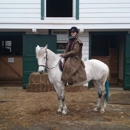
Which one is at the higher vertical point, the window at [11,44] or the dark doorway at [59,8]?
the dark doorway at [59,8]

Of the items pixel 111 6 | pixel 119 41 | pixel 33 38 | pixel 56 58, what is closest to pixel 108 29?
pixel 111 6

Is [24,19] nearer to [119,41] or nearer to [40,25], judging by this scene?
[40,25]

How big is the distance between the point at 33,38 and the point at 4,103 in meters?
3.66

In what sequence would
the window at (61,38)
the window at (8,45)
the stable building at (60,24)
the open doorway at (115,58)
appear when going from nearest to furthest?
the stable building at (60,24) < the window at (61,38) < the open doorway at (115,58) < the window at (8,45)

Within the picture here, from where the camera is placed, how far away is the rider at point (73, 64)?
5.61 meters

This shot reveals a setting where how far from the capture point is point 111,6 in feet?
30.7

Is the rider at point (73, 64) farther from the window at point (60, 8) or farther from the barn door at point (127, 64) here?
the window at point (60, 8)

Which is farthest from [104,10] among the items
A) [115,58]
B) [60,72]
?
[60,72]

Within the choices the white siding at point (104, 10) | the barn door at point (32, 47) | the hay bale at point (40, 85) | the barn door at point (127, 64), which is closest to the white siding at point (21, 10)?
the barn door at point (32, 47)

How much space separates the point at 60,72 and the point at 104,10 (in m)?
4.79

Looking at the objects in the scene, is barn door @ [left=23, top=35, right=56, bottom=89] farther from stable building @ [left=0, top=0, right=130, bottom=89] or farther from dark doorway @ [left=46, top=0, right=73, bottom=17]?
dark doorway @ [left=46, top=0, right=73, bottom=17]

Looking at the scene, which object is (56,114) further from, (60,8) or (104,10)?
(60,8)

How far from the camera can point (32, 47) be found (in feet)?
32.2

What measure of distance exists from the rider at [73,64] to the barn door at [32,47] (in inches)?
Result: 159
